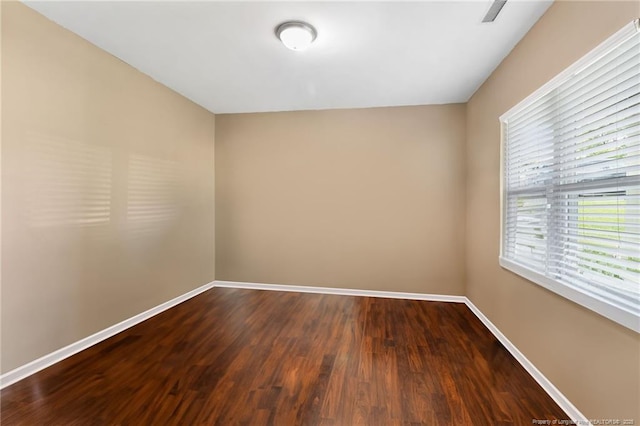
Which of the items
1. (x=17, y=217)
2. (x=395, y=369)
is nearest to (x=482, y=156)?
(x=395, y=369)

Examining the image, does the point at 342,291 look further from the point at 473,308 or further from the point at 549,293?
the point at 549,293

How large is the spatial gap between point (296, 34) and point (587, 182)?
2163mm

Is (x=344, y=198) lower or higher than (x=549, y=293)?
higher

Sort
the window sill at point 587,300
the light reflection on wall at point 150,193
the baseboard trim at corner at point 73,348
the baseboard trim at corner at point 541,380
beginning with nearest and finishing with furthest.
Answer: the window sill at point 587,300 → the baseboard trim at corner at point 541,380 → the baseboard trim at corner at point 73,348 → the light reflection on wall at point 150,193

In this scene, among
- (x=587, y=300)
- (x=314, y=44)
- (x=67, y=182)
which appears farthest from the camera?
(x=314, y=44)

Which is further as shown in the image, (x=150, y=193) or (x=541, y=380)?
(x=150, y=193)

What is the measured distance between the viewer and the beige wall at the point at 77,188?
75.4 inches

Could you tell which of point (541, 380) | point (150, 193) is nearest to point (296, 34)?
point (150, 193)

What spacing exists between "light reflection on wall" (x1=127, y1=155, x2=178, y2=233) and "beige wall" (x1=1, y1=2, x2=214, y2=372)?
0.04ft

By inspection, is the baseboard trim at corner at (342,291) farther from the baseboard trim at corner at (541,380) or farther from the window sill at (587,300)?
the window sill at (587,300)

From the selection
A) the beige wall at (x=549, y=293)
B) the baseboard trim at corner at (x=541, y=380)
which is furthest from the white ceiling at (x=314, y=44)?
the baseboard trim at corner at (x=541, y=380)

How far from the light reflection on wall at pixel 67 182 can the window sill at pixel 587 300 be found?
360 centimetres

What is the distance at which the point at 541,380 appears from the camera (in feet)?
6.29

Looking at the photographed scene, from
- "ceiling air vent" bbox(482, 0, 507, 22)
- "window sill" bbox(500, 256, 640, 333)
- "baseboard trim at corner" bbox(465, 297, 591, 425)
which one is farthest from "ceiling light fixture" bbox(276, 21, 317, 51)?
"baseboard trim at corner" bbox(465, 297, 591, 425)
